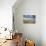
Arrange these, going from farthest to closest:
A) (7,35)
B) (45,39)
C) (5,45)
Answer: (45,39) → (7,35) → (5,45)

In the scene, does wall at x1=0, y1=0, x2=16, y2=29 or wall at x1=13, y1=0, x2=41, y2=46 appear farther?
wall at x1=13, y1=0, x2=41, y2=46

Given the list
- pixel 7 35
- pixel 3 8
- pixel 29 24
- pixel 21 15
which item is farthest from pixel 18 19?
pixel 7 35

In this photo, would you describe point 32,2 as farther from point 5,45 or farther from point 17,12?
point 5,45

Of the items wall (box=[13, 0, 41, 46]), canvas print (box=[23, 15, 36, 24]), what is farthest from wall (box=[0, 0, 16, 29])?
canvas print (box=[23, 15, 36, 24])

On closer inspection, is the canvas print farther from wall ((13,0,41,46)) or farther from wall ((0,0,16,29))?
wall ((0,0,16,29))

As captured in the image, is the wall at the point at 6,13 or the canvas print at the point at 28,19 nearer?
the wall at the point at 6,13

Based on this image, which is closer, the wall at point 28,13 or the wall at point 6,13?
the wall at point 6,13

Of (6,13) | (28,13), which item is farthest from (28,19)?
(6,13)

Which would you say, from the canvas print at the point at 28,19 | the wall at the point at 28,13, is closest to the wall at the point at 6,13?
the wall at the point at 28,13

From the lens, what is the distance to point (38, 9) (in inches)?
211

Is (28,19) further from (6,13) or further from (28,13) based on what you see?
(6,13)

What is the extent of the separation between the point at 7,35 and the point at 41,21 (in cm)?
216

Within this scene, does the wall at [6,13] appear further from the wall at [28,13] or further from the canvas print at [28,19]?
the canvas print at [28,19]

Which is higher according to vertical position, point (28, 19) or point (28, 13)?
point (28, 13)
